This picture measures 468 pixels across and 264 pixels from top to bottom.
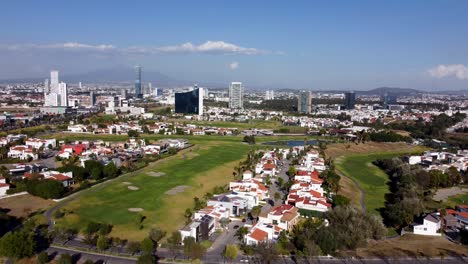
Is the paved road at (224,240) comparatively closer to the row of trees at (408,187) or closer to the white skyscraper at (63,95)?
Answer: the row of trees at (408,187)

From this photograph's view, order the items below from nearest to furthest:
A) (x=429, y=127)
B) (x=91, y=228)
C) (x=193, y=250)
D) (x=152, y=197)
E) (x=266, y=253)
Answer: (x=266, y=253)
(x=193, y=250)
(x=91, y=228)
(x=152, y=197)
(x=429, y=127)

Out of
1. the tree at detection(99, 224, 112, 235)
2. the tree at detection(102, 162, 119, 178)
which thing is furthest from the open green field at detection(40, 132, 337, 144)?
the tree at detection(99, 224, 112, 235)

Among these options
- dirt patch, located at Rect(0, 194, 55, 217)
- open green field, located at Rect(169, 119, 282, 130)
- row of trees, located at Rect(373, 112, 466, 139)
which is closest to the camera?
dirt patch, located at Rect(0, 194, 55, 217)

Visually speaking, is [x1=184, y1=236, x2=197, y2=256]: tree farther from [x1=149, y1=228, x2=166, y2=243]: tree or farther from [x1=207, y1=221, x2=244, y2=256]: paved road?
[x1=149, y1=228, x2=166, y2=243]: tree

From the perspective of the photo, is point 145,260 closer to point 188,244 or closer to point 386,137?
point 188,244

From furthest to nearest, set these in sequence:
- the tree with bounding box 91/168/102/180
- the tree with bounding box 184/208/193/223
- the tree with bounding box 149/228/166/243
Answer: the tree with bounding box 91/168/102/180 → the tree with bounding box 184/208/193/223 → the tree with bounding box 149/228/166/243

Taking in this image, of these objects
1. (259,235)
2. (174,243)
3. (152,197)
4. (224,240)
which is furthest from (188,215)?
(259,235)

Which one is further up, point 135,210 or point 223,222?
point 223,222
